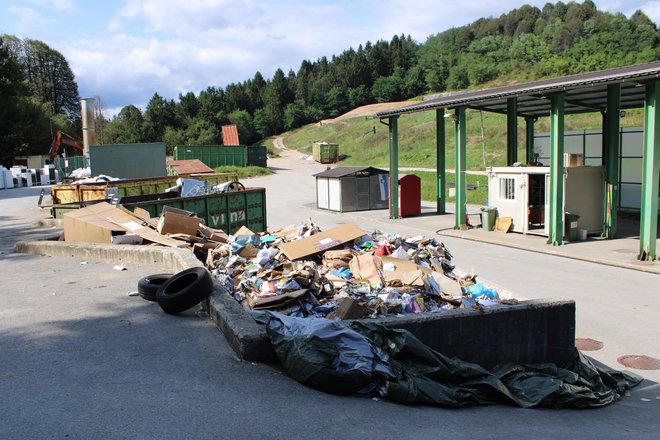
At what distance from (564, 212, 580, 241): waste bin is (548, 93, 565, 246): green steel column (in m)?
0.45

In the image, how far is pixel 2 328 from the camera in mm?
6859

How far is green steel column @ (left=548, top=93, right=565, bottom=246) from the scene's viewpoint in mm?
18234

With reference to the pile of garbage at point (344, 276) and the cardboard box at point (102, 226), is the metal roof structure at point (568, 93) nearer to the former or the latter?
the pile of garbage at point (344, 276)

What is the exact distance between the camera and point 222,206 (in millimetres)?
16859

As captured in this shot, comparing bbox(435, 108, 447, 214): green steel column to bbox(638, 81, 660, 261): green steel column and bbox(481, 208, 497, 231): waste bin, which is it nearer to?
bbox(481, 208, 497, 231): waste bin

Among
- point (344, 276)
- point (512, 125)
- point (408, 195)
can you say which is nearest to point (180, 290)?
point (344, 276)

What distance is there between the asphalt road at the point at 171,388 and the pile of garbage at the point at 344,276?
4.52 feet

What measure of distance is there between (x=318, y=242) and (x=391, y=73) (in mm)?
136097

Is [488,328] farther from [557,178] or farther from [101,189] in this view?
[101,189]

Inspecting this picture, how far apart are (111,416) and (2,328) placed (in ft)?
11.0

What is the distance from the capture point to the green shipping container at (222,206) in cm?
1560

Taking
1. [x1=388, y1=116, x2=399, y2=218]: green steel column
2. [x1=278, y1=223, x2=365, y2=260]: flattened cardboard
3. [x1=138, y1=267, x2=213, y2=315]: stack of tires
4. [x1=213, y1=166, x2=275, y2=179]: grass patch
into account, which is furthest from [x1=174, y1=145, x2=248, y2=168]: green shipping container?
[x1=138, y1=267, x2=213, y2=315]: stack of tires

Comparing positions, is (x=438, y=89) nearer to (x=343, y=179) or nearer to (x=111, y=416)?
(x=343, y=179)

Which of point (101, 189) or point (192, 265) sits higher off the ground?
point (101, 189)
